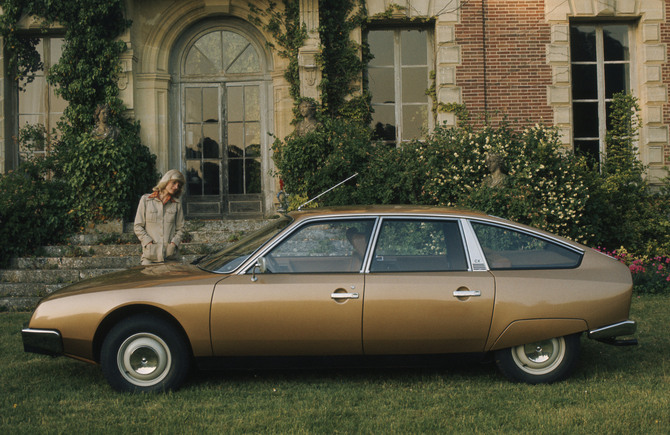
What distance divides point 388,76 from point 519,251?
8412mm

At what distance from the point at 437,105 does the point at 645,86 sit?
3995 millimetres

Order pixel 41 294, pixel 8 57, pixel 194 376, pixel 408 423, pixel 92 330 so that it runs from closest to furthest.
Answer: pixel 408 423, pixel 92 330, pixel 194 376, pixel 41 294, pixel 8 57

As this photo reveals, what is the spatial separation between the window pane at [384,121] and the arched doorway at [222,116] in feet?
7.07

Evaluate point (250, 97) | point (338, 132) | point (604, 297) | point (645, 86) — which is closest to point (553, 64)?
point (645, 86)

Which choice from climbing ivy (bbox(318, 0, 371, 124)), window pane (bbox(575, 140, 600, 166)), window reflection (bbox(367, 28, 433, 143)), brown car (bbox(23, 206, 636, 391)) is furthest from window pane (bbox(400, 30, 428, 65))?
brown car (bbox(23, 206, 636, 391))

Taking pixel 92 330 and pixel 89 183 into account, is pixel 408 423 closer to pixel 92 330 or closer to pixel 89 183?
pixel 92 330

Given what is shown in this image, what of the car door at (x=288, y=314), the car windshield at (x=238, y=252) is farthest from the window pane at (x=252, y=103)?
the car door at (x=288, y=314)

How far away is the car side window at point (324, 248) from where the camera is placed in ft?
16.6

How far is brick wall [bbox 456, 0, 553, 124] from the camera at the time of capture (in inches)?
488

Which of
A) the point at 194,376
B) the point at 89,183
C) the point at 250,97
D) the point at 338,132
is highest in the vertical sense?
the point at 250,97

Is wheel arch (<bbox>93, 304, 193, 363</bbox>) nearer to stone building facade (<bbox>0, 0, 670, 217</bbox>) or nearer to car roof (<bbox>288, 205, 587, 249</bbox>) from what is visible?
car roof (<bbox>288, 205, 587, 249</bbox>)

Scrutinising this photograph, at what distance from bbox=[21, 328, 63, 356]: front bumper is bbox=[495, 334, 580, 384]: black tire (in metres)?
3.31

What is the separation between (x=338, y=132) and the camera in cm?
1138

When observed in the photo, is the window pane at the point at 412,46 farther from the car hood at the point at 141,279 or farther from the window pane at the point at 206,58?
the car hood at the point at 141,279
